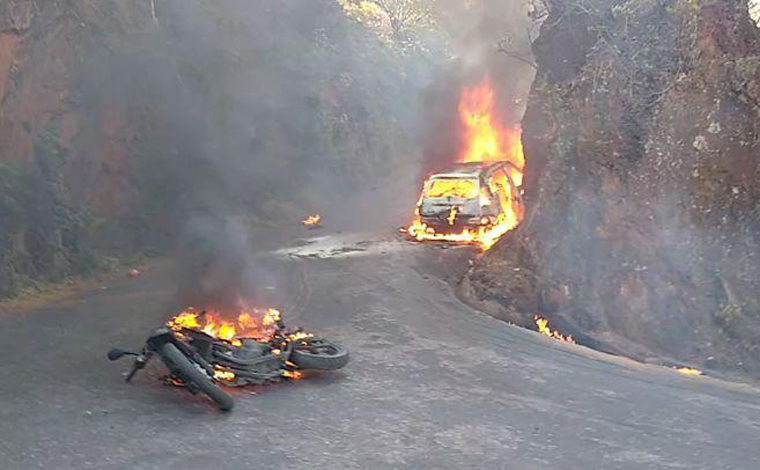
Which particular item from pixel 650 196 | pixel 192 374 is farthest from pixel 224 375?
pixel 650 196

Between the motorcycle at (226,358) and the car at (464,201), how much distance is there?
10692 mm

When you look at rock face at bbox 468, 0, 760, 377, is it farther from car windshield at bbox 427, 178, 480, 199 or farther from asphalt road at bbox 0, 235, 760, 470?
car windshield at bbox 427, 178, 480, 199

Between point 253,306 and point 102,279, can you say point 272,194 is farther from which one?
point 253,306

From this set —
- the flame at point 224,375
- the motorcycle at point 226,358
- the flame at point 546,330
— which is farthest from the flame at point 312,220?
the flame at point 224,375

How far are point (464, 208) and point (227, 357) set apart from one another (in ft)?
39.0

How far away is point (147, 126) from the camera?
18.5m

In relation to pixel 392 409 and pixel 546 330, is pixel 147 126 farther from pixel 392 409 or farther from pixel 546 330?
pixel 392 409

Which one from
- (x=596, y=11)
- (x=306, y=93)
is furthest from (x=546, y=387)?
(x=306, y=93)

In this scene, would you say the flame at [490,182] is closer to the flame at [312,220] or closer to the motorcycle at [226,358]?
the flame at [312,220]

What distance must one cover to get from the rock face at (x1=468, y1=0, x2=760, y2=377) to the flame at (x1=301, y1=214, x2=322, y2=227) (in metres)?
10.1

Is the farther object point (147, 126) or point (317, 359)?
point (147, 126)

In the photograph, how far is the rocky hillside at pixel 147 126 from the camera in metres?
14.3

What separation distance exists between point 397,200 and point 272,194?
221 inches

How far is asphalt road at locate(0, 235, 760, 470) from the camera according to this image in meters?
5.79
